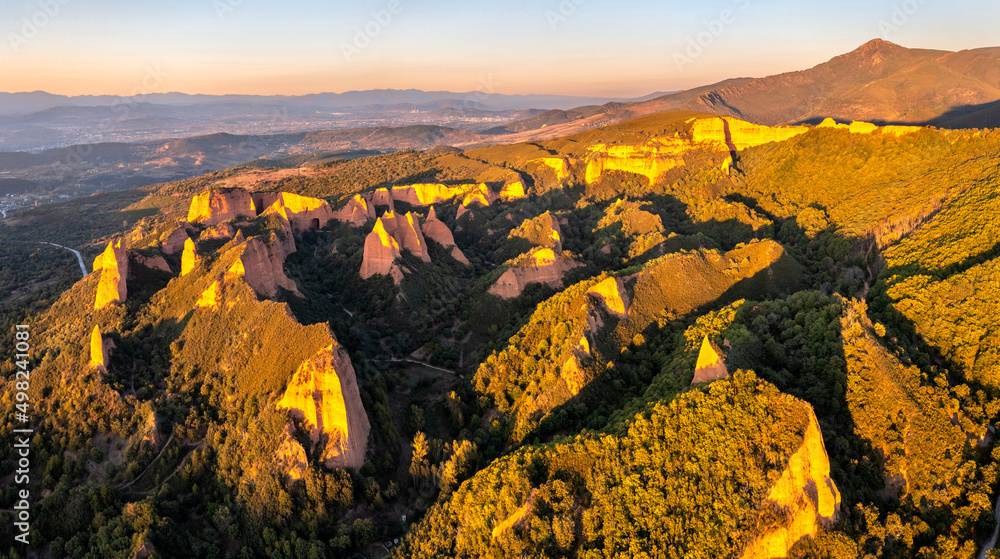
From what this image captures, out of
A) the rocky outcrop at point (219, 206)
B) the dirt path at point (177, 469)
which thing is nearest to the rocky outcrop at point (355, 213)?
the rocky outcrop at point (219, 206)

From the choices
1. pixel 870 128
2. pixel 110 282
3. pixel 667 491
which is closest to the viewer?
pixel 667 491

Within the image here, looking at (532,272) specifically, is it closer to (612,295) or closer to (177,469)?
(612,295)

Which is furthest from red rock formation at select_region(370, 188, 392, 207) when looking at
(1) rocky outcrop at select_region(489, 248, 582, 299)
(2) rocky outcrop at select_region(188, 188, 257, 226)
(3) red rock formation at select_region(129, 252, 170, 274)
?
(3) red rock formation at select_region(129, 252, 170, 274)

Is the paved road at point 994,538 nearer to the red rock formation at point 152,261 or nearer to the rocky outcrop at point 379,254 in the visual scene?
the rocky outcrop at point 379,254

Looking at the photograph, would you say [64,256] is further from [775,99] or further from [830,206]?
[775,99]

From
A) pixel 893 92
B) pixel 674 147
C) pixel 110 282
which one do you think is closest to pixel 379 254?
pixel 110 282
